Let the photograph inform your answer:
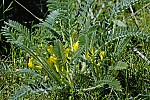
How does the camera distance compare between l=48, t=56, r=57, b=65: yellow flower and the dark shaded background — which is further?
the dark shaded background

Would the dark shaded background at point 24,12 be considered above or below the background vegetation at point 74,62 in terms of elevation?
above

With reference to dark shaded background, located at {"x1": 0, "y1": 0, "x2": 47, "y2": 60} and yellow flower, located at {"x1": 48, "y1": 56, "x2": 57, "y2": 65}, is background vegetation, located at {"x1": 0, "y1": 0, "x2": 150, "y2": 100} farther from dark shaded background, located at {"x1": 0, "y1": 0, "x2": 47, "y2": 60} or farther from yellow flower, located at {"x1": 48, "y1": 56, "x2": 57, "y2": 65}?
dark shaded background, located at {"x1": 0, "y1": 0, "x2": 47, "y2": 60}

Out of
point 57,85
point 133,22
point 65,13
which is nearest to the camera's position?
point 57,85

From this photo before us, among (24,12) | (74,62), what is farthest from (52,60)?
(24,12)

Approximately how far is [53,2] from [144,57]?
21.6 inches

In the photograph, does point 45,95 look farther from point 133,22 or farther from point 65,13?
point 133,22

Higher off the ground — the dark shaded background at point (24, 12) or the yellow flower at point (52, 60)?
the dark shaded background at point (24, 12)

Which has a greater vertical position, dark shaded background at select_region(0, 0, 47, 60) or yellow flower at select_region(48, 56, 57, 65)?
dark shaded background at select_region(0, 0, 47, 60)

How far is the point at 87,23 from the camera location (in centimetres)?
191

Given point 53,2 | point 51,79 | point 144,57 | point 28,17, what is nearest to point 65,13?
point 53,2

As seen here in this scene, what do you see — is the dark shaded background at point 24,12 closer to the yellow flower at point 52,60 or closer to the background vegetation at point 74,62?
the background vegetation at point 74,62

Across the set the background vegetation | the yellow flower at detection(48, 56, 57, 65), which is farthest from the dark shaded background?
the yellow flower at detection(48, 56, 57, 65)

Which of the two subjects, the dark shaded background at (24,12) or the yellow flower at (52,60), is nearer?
the yellow flower at (52,60)

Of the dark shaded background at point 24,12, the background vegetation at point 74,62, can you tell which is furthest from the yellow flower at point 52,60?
the dark shaded background at point 24,12
